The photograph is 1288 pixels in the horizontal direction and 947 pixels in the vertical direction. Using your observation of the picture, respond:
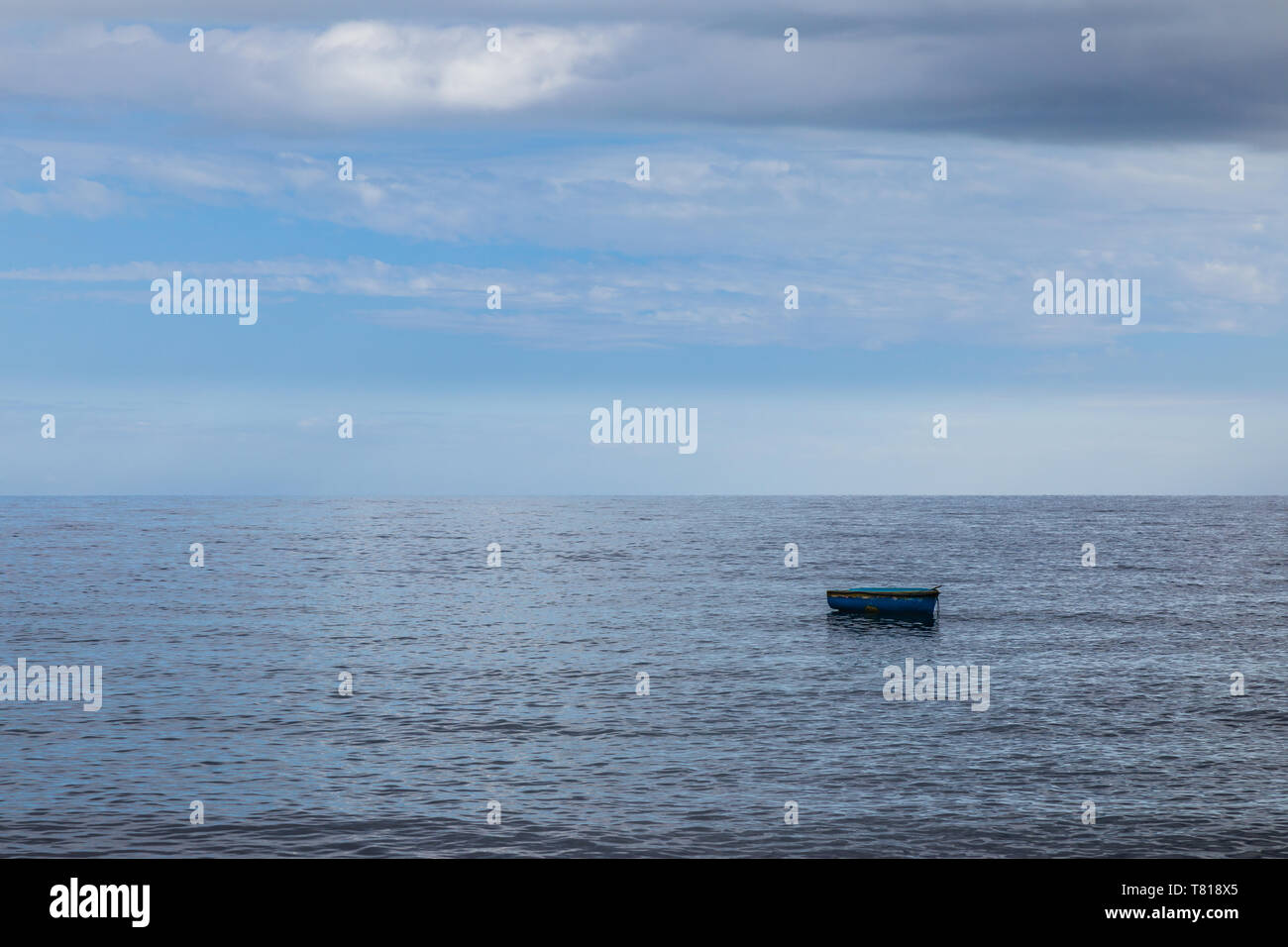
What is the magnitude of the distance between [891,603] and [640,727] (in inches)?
1580

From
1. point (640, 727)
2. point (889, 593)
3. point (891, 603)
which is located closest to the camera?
point (640, 727)

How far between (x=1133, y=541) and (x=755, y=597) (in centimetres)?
11496

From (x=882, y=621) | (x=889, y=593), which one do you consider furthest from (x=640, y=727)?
(x=889, y=593)

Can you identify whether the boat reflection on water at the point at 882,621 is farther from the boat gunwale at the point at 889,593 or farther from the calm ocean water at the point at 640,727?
the boat gunwale at the point at 889,593

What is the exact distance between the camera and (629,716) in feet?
164

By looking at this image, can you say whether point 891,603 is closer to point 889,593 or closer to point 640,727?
point 889,593

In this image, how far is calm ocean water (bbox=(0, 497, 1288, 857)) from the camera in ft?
109

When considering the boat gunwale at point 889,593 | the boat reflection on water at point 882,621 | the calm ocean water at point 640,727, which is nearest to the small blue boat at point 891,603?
the boat gunwale at point 889,593

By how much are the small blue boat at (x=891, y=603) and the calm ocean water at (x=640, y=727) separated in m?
2.01

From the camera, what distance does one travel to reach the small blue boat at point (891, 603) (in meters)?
83.1

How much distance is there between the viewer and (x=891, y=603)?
3278 inches

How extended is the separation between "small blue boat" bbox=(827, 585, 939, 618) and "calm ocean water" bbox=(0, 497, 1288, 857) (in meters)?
2.01
